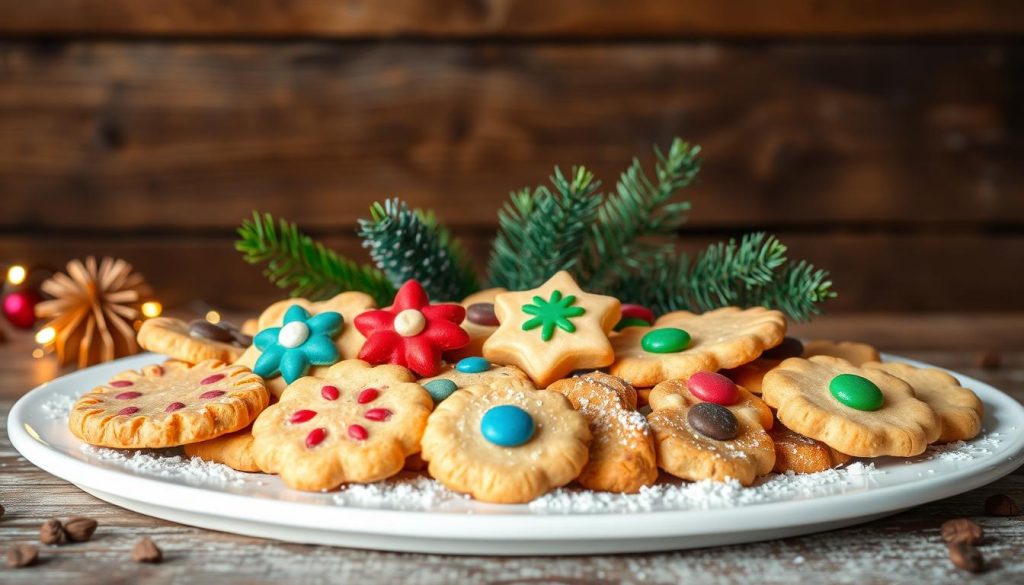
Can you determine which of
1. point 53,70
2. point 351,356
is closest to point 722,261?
point 351,356

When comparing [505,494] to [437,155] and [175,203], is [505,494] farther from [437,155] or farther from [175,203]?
[175,203]

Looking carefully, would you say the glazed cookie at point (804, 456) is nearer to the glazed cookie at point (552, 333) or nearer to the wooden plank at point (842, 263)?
the glazed cookie at point (552, 333)

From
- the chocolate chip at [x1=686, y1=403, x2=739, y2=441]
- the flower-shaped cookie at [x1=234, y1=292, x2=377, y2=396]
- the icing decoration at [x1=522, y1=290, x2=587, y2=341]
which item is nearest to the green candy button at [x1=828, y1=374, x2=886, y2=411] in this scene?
the chocolate chip at [x1=686, y1=403, x2=739, y2=441]

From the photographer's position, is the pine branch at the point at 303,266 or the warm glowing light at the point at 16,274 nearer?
the pine branch at the point at 303,266

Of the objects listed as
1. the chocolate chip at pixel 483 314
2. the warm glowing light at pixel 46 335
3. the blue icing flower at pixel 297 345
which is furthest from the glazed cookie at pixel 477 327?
the warm glowing light at pixel 46 335

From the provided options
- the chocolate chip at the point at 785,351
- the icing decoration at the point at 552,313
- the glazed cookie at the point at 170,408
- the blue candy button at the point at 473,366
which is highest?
the icing decoration at the point at 552,313

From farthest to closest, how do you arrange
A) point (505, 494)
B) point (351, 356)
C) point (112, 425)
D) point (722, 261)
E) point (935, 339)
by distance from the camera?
1. point (935, 339)
2. point (722, 261)
3. point (351, 356)
4. point (112, 425)
5. point (505, 494)
